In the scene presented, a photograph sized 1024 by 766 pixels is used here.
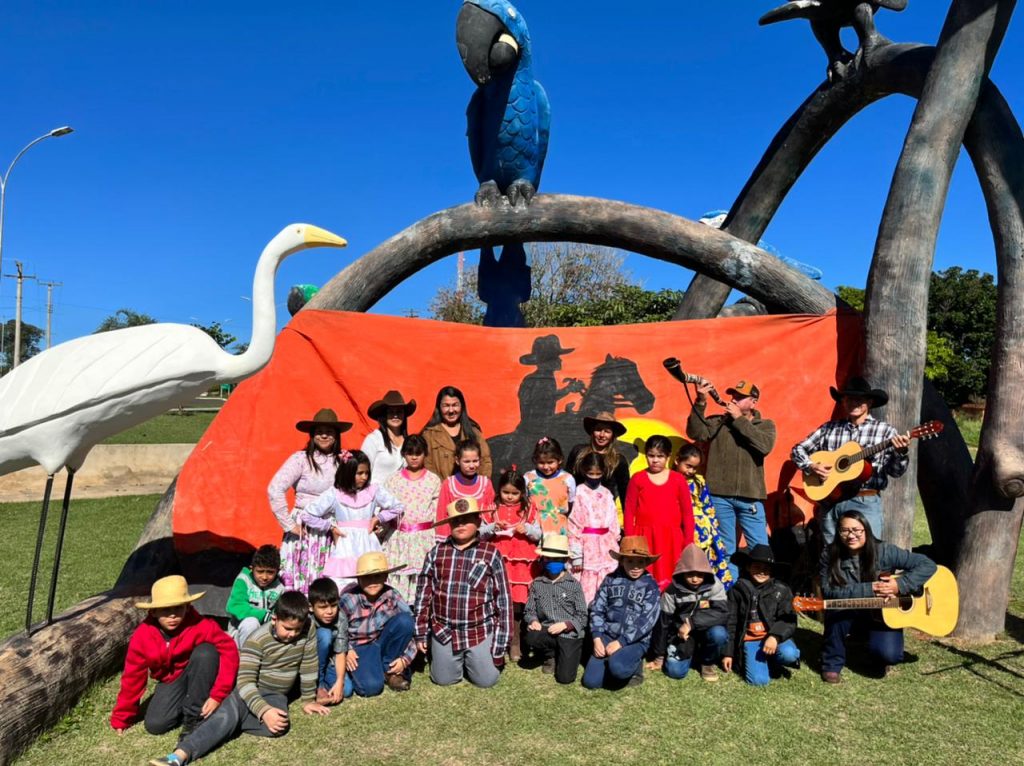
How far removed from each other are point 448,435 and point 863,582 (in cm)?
233

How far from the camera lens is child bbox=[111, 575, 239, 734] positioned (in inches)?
116

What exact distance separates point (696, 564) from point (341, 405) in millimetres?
2649

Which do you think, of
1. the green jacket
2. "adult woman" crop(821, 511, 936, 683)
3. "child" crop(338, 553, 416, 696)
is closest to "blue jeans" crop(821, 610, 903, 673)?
"adult woman" crop(821, 511, 936, 683)

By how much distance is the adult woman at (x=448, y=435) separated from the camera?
4.15m

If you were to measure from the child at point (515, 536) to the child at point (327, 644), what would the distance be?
0.86 m

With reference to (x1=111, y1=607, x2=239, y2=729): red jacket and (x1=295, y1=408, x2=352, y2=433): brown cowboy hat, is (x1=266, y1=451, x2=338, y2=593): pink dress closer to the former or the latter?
(x1=295, y1=408, x2=352, y2=433): brown cowboy hat

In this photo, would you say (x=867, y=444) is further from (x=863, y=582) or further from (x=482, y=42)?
(x=482, y=42)

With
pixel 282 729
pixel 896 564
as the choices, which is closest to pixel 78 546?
pixel 282 729

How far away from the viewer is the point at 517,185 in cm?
545

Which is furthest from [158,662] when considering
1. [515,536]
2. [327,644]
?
[515,536]

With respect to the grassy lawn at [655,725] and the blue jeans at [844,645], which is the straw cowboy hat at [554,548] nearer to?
the grassy lawn at [655,725]

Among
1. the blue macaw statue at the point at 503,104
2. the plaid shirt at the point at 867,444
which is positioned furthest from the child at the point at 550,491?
the blue macaw statue at the point at 503,104

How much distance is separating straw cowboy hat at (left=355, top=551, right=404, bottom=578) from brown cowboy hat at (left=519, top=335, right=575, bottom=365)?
221cm

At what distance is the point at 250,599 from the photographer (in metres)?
3.46
